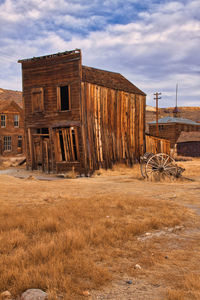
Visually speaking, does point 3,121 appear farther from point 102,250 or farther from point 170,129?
point 102,250

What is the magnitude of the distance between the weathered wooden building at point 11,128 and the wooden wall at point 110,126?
17.9 metres

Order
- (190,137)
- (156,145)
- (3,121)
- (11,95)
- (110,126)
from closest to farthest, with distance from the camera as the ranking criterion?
(110,126), (156,145), (3,121), (190,137), (11,95)

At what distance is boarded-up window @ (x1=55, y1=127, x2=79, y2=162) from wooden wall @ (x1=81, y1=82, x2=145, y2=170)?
784 mm

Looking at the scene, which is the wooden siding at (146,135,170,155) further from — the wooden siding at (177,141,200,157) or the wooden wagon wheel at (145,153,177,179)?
the wooden siding at (177,141,200,157)

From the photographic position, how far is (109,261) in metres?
4.35

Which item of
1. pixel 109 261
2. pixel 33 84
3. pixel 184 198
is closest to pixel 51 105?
pixel 33 84

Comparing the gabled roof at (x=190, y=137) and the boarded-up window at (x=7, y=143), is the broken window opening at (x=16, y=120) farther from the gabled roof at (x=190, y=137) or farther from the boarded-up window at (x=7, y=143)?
the gabled roof at (x=190, y=137)

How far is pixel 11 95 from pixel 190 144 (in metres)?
23.8

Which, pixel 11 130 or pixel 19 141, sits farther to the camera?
pixel 19 141

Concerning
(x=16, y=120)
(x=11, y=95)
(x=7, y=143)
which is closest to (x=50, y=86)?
(x=7, y=143)

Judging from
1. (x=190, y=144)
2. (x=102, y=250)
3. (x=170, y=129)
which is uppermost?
(x=170, y=129)

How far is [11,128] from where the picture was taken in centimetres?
3456

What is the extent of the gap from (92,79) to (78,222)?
14038 millimetres

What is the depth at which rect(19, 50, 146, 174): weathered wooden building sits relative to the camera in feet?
59.1
